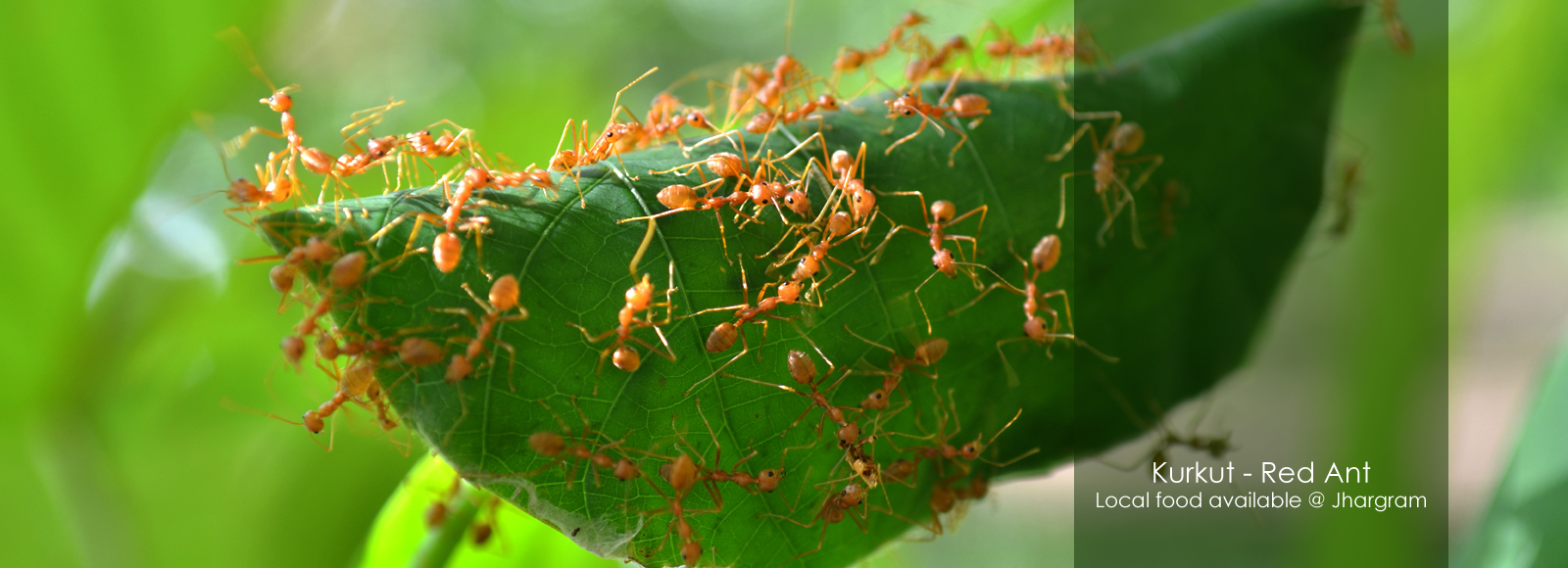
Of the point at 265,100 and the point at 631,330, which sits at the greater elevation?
the point at 265,100

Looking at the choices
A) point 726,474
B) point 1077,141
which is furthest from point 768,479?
point 1077,141

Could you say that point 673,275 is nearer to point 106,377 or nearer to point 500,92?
point 106,377

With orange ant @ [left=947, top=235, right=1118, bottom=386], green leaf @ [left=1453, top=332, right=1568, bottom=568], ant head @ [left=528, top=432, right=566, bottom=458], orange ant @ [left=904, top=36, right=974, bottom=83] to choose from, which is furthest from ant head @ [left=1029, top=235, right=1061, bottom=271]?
green leaf @ [left=1453, top=332, right=1568, bottom=568]

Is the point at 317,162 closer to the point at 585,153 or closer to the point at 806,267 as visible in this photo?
the point at 585,153

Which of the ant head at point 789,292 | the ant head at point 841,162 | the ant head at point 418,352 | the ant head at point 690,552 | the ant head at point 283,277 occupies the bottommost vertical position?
the ant head at point 690,552

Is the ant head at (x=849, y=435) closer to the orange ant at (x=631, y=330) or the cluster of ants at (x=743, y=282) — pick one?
the cluster of ants at (x=743, y=282)

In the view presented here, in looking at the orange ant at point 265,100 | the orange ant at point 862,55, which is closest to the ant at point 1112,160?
the orange ant at point 862,55
